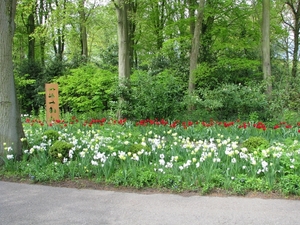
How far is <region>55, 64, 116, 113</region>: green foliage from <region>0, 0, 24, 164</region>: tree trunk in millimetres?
6660

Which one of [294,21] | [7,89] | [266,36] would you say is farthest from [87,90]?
[294,21]

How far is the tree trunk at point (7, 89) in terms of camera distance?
5184mm

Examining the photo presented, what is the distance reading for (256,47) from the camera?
46.2 ft

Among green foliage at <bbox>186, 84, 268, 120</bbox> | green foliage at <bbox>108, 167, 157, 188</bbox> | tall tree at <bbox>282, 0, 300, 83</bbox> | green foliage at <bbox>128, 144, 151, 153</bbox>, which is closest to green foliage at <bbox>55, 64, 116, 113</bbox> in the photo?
green foliage at <bbox>186, 84, 268, 120</bbox>

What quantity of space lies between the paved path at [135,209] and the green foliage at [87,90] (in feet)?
27.5

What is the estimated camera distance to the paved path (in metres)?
3.22

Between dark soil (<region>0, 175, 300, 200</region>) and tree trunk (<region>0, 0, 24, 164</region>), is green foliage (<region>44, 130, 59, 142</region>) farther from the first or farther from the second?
dark soil (<region>0, 175, 300, 200</region>)

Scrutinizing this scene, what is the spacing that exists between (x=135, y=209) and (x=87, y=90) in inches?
376

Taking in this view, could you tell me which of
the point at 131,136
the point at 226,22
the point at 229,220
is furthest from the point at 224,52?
the point at 229,220

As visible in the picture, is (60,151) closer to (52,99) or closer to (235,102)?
(52,99)

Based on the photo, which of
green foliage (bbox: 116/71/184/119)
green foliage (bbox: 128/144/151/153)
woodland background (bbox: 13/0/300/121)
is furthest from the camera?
woodland background (bbox: 13/0/300/121)

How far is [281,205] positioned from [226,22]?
1180 centimetres

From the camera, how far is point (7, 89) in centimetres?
525

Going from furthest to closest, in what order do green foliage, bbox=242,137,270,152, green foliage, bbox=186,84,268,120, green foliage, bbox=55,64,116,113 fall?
green foliage, bbox=55,64,116,113 < green foliage, bbox=186,84,268,120 < green foliage, bbox=242,137,270,152
